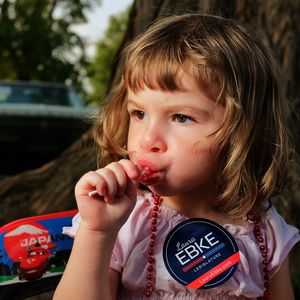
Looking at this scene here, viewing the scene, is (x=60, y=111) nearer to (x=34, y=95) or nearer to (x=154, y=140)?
(x=34, y=95)

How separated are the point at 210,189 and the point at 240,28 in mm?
543

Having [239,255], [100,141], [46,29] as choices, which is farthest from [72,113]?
[46,29]

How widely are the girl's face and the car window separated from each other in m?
6.37

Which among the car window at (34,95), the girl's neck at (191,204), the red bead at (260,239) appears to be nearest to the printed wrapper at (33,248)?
the girl's neck at (191,204)

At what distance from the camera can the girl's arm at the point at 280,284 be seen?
1853mm

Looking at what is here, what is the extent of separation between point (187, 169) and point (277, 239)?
43 centimetres

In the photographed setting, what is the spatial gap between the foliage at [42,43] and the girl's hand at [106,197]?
14539mm

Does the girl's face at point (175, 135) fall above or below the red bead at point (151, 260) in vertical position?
above

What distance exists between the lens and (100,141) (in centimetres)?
207

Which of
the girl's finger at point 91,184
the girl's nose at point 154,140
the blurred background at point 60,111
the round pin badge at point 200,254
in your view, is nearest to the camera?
the girl's finger at point 91,184

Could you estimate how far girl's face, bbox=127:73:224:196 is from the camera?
5.31ft

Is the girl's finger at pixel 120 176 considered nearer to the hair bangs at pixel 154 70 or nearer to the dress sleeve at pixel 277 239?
the hair bangs at pixel 154 70

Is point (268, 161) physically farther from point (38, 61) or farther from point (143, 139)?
A: point (38, 61)

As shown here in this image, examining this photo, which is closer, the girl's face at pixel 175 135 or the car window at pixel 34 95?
the girl's face at pixel 175 135
